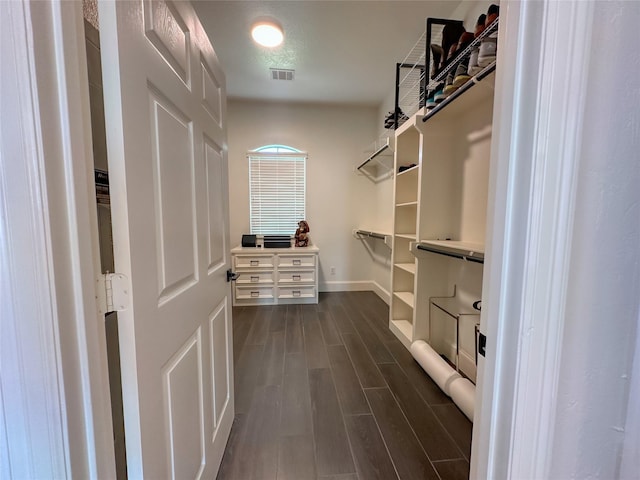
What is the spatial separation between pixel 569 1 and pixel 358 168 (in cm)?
366

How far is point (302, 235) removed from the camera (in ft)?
12.5

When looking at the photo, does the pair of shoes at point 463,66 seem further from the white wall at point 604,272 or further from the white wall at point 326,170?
the white wall at point 326,170

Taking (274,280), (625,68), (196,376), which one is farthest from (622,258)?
(274,280)

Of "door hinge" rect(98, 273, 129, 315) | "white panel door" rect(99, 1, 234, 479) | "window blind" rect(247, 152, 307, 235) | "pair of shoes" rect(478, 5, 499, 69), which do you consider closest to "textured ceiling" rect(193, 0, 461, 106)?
A: "window blind" rect(247, 152, 307, 235)

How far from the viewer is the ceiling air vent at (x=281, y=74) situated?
9.88ft

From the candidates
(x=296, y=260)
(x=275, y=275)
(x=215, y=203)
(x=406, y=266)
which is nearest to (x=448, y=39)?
(x=406, y=266)

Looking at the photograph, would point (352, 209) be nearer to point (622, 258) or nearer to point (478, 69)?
point (478, 69)

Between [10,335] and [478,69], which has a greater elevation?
[478,69]

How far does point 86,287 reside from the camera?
0.50m

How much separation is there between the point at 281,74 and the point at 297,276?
96.9 inches

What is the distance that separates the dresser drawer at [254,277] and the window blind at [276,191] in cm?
79

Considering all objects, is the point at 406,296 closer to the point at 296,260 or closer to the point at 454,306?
the point at 454,306

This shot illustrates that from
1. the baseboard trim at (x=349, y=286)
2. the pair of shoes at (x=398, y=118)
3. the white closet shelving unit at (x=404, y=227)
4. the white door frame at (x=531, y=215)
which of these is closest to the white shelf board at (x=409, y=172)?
the white closet shelving unit at (x=404, y=227)

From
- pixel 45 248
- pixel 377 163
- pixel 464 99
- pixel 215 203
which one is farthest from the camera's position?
pixel 377 163
